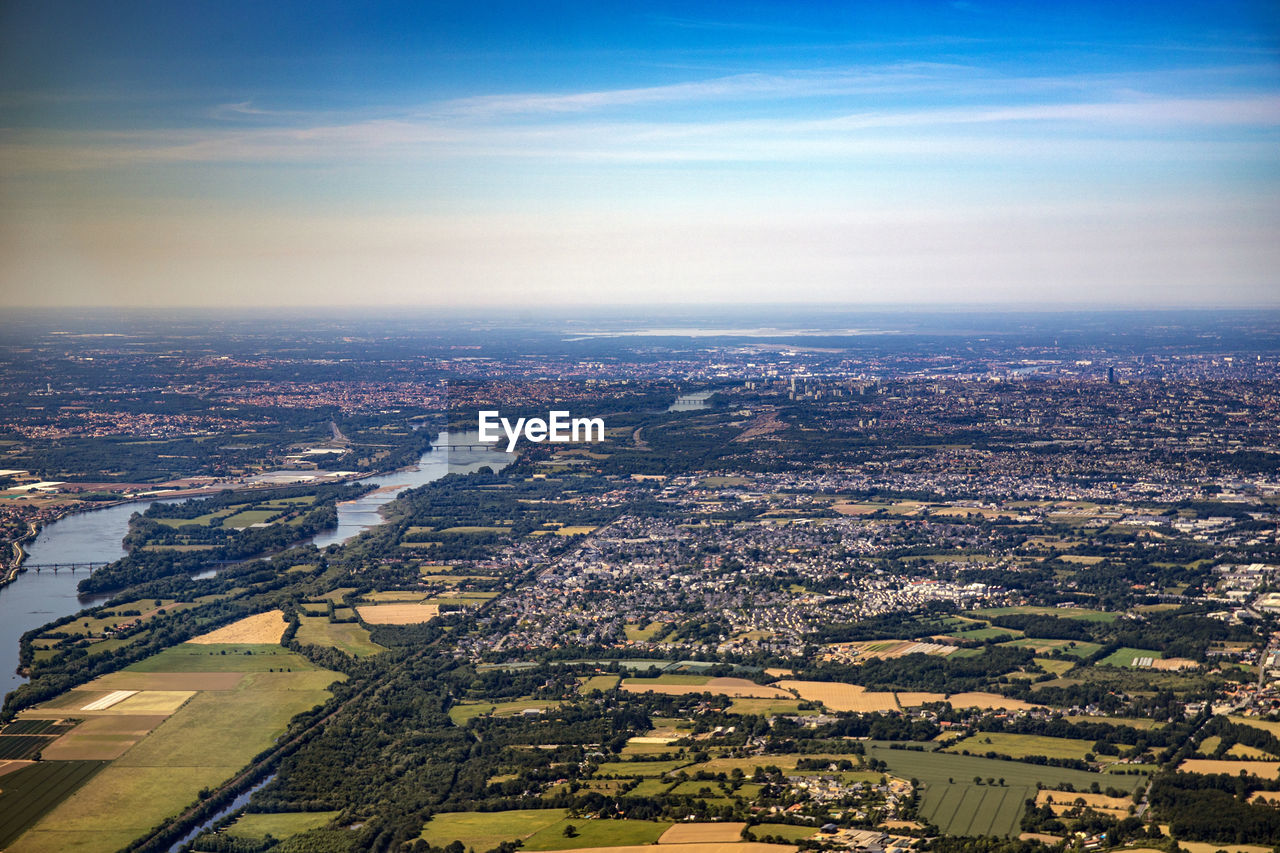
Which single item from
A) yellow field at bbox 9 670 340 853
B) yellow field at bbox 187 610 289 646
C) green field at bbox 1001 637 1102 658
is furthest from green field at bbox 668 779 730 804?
yellow field at bbox 187 610 289 646

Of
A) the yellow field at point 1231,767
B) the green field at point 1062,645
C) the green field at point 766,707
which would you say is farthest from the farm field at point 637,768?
the green field at point 1062,645

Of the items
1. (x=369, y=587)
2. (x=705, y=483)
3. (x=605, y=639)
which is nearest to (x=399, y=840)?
(x=605, y=639)

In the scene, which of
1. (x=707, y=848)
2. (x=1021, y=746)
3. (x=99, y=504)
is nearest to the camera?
(x=707, y=848)

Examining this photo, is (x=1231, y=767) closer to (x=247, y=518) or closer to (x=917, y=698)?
(x=917, y=698)

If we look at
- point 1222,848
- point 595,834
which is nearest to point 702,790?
point 595,834

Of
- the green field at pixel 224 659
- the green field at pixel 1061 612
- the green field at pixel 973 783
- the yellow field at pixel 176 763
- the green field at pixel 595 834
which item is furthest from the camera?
the green field at pixel 1061 612

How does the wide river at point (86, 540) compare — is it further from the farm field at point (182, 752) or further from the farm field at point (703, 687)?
the farm field at point (703, 687)

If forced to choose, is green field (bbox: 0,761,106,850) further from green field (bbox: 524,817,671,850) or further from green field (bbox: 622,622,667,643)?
green field (bbox: 622,622,667,643)

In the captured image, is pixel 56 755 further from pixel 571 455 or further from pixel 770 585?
pixel 571 455
